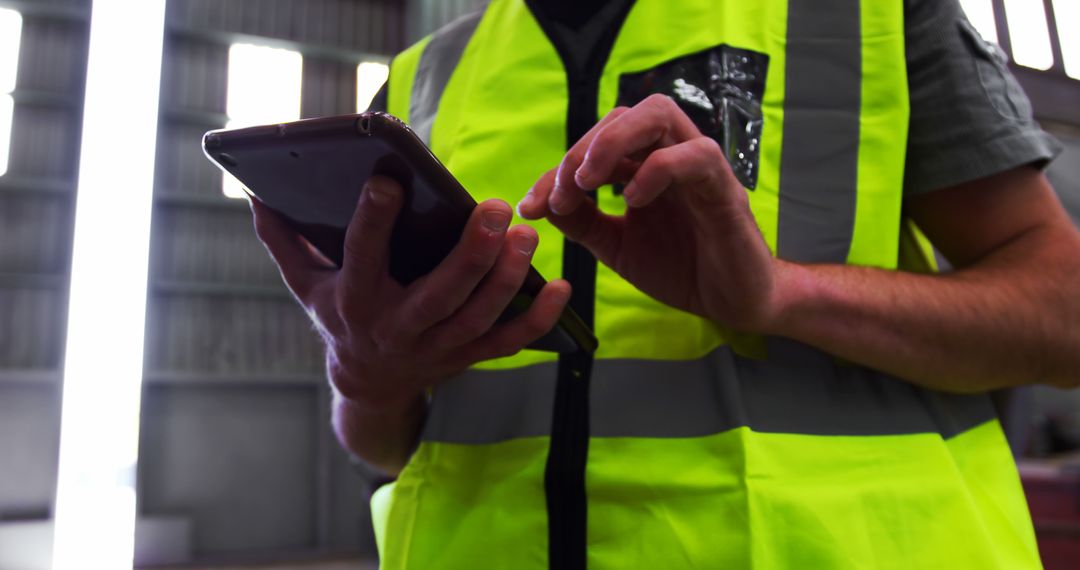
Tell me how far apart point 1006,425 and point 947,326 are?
0.34 m

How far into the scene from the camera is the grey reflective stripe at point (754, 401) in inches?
27.9

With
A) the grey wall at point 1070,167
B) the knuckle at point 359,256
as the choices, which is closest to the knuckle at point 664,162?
the knuckle at point 359,256

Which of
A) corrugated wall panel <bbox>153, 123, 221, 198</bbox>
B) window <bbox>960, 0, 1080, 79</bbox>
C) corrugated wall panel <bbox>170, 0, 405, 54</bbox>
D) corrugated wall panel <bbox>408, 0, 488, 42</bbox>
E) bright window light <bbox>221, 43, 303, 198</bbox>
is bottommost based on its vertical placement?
corrugated wall panel <bbox>153, 123, 221, 198</bbox>

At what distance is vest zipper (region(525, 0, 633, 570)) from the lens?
2.36 ft

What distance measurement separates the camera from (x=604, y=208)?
82 centimetres

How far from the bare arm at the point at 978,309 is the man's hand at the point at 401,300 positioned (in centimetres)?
24

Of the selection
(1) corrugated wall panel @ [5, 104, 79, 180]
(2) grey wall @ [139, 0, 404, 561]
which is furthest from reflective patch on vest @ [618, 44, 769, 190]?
(1) corrugated wall panel @ [5, 104, 79, 180]

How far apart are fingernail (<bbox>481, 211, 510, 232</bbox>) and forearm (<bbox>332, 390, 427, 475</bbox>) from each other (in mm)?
417

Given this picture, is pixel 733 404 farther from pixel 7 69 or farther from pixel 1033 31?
pixel 7 69

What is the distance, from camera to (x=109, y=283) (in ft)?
19.7

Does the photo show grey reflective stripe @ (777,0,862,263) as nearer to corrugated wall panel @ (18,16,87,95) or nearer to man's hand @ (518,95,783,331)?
man's hand @ (518,95,783,331)

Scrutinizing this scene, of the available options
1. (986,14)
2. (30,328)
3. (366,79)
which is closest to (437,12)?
(366,79)

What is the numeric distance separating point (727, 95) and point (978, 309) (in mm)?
300

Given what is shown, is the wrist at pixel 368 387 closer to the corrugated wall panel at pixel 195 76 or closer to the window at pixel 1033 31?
the window at pixel 1033 31
